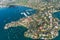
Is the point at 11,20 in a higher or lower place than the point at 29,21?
lower

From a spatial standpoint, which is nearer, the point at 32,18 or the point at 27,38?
the point at 27,38

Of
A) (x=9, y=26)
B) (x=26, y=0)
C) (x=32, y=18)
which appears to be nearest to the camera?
(x=9, y=26)

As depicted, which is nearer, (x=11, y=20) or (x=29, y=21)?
(x=29, y=21)

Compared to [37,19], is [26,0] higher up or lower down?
lower down

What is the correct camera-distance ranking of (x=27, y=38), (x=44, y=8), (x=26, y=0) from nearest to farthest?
1. (x=27, y=38)
2. (x=44, y=8)
3. (x=26, y=0)

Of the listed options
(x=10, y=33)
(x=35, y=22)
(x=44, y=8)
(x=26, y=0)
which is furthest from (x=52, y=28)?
(x=26, y=0)

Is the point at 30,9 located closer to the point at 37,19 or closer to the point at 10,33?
the point at 37,19

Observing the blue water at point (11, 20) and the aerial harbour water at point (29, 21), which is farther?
the aerial harbour water at point (29, 21)

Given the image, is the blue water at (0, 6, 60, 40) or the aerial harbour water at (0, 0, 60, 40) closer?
the blue water at (0, 6, 60, 40)

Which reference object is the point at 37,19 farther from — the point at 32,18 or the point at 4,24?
the point at 4,24
